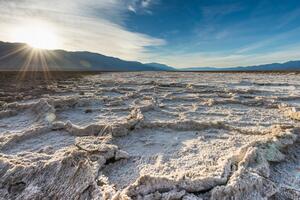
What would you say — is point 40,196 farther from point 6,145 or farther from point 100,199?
point 6,145

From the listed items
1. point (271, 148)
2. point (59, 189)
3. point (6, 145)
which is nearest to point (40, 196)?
point (59, 189)

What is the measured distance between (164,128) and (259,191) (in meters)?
1.98

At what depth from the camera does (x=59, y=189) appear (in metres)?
1.93

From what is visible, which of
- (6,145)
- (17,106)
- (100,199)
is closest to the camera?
(100,199)

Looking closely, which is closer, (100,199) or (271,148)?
(100,199)

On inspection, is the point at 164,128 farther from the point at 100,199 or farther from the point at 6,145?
the point at 6,145

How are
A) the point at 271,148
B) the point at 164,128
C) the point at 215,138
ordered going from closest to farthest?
the point at 271,148 < the point at 215,138 < the point at 164,128

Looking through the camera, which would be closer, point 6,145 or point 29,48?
point 6,145

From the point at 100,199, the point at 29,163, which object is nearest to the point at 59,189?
the point at 100,199

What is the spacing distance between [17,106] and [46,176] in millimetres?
3635

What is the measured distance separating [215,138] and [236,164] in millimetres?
918

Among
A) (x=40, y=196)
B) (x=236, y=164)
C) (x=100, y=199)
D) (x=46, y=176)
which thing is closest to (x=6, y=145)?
(x=46, y=176)

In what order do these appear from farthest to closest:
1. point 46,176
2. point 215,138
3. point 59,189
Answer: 1. point 215,138
2. point 46,176
3. point 59,189

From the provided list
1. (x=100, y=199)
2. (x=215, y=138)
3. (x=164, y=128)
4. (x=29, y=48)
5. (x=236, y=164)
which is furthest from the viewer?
(x=29, y=48)
